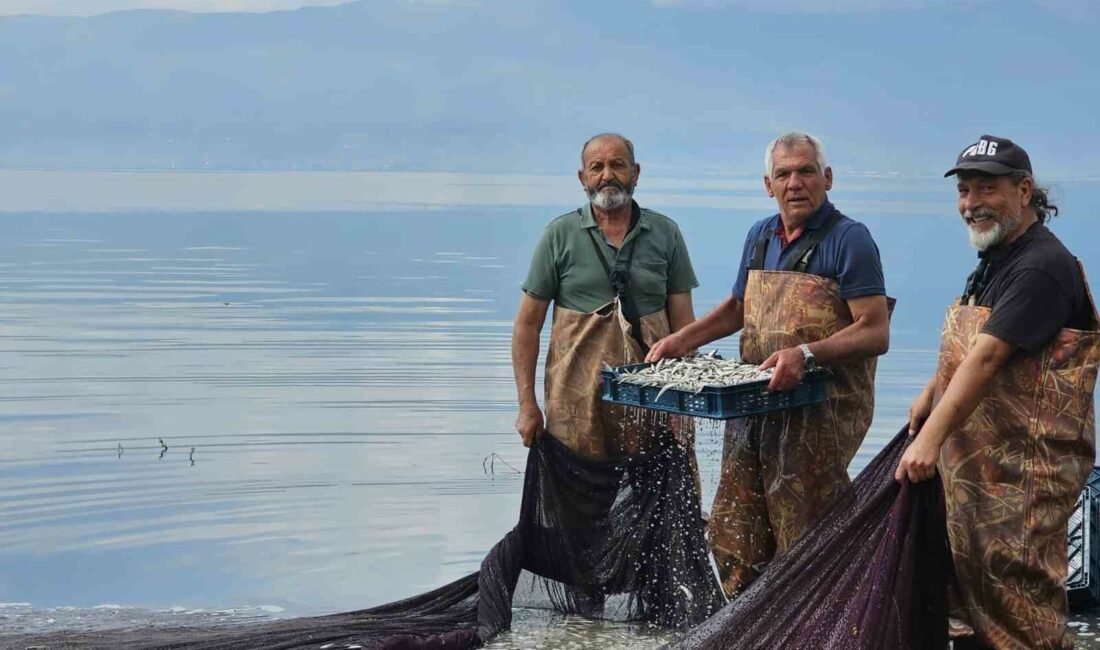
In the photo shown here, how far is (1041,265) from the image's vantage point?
4801mm

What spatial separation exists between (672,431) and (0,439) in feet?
21.1

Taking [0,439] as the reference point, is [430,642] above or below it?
below

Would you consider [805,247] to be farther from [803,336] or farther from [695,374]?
[695,374]

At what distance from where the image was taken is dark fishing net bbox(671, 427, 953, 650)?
4945 millimetres

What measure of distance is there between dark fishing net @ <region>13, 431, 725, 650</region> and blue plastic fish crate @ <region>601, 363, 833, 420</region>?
722 millimetres

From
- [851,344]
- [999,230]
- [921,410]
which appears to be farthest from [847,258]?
[999,230]

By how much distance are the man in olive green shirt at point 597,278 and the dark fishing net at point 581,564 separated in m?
0.24

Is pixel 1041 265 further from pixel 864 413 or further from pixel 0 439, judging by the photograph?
pixel 0 439

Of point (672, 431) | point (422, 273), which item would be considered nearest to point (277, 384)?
point (672, 431)

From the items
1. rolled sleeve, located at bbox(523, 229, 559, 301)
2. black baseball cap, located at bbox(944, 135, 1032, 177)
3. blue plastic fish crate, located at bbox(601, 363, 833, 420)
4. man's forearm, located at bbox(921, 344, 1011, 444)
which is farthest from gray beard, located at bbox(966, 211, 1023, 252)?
rolled sleeve, located at bbox(523, 229, 559, 301)

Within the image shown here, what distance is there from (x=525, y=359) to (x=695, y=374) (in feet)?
3.68

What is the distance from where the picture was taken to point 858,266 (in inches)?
219

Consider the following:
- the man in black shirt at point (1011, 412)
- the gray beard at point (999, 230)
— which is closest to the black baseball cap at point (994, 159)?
the man in black shirt at point (1011, 412)

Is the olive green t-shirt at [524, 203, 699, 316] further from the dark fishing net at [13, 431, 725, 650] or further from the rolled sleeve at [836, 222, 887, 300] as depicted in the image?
the rolled sleeve at [836, 222, 887, 300]
